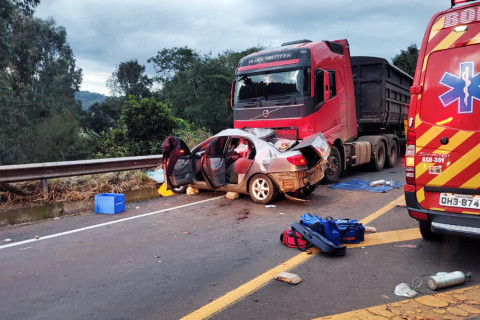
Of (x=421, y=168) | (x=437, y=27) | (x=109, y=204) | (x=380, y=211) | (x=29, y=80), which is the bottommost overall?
(x=380, y=211)

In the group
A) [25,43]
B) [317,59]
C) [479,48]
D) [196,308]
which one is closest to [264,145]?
[317,59]

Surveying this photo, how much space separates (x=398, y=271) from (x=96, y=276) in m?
3.11

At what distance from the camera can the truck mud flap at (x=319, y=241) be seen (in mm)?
4285

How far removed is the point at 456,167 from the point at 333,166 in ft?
20.4

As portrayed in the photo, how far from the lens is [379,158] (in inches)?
492

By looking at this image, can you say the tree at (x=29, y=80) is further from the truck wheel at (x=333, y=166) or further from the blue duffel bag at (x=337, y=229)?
the blue duffel bag at (x=337, y=229)

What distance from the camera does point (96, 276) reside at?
3877mm

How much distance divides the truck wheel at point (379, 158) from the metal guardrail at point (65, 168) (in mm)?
7009

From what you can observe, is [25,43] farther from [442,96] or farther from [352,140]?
[442,96]

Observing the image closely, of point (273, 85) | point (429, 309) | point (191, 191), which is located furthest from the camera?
point (273, 85)

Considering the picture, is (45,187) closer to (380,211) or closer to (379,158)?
(380,211)

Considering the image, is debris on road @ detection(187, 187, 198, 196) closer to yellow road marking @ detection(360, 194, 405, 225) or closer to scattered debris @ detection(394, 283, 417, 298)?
yellow road marking @ detection(360, 194, 405, 225)

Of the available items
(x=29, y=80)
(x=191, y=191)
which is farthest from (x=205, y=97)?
(x=191, y=191)

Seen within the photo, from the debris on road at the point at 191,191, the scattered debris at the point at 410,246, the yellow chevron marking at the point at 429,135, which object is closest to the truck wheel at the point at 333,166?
the debris on road at the point at 191,191
